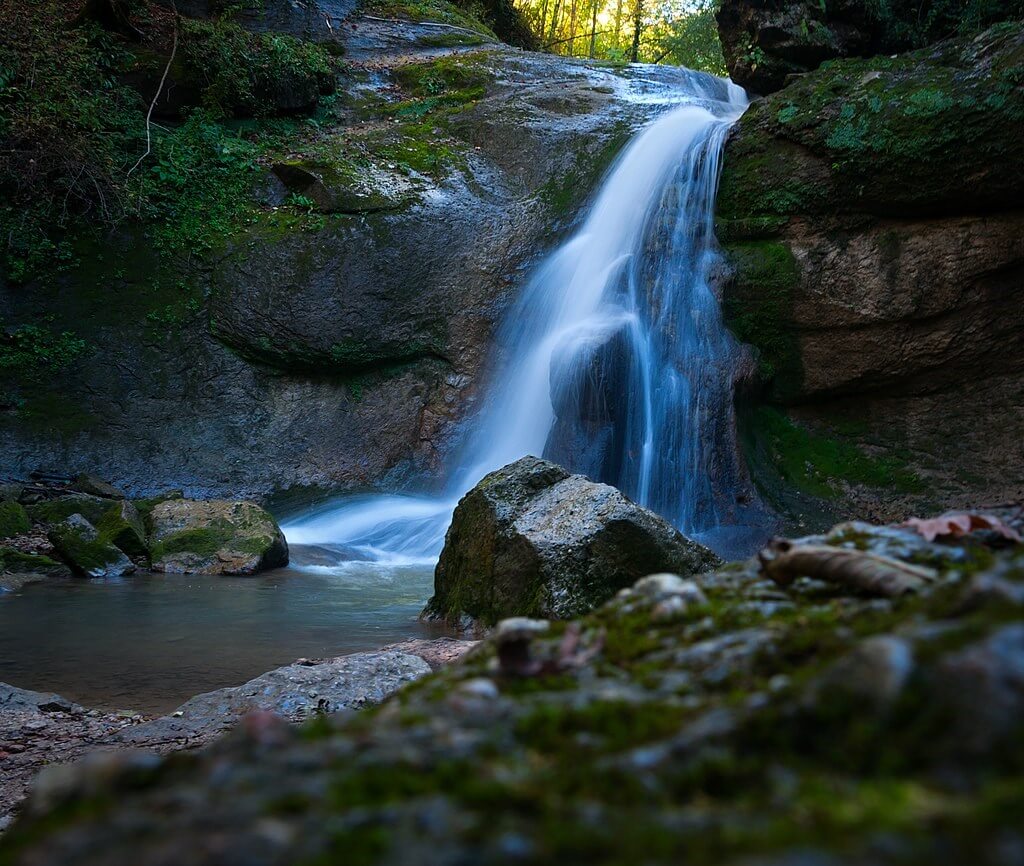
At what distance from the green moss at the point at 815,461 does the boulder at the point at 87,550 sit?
810 centimetres

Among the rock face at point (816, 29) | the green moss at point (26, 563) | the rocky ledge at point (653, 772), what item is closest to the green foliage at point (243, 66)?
the rock face at point (816, 29)

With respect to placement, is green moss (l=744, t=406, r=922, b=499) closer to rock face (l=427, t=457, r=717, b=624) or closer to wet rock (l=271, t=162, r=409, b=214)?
rock face (l=427, t=457, r=717, b=624)

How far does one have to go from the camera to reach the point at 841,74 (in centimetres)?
1161

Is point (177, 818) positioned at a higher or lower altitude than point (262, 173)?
lower

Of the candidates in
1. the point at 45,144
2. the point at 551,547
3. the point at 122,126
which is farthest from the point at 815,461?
the point at 122,126

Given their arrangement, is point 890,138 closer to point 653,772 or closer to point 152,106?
point 152,106

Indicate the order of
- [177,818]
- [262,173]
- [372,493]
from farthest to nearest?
[262,173] < [372,493] < [177,818]

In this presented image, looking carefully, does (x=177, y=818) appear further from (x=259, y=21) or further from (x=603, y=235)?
(x=259, y=21)

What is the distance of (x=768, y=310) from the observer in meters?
11.9

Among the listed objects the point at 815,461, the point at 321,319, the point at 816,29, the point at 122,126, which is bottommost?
the point at 815,461

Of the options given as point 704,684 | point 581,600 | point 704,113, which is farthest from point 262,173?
point 704,684

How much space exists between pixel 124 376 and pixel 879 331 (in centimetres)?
1100

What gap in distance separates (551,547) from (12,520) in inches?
274

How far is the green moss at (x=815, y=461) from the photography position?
11.4m
